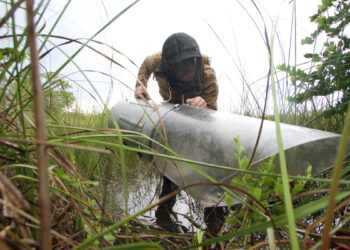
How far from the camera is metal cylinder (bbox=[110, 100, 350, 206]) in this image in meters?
0.83

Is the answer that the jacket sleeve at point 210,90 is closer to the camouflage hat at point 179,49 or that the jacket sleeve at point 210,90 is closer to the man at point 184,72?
the man at point 184,72

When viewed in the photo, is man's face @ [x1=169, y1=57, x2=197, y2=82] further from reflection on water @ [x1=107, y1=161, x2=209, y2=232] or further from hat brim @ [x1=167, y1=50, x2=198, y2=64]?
reflection on water @ [x1=107, y1=161, x2=209, y2=232]

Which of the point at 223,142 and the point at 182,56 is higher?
the point at 182,56

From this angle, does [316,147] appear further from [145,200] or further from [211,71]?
[211,71]

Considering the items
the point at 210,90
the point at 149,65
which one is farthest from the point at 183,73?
the point at 149,65

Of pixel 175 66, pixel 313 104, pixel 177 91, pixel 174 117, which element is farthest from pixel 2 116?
pixel 177 91

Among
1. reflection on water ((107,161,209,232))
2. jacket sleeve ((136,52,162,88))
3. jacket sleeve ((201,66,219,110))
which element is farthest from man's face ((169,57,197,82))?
reflection on water ((107,161,209,232))

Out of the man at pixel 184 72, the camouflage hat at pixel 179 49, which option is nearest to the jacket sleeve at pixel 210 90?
the man at pixel 184 72

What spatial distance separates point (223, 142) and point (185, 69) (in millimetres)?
1551

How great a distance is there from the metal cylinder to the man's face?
3.12 feet

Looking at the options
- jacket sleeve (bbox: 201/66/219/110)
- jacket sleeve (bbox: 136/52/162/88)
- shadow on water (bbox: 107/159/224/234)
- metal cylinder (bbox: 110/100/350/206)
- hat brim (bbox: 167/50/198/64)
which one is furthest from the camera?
jacket sleeve (bbox: 136/52/162/88)

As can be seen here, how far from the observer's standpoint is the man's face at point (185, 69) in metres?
2.42

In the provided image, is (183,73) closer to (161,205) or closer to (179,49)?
(179,49)

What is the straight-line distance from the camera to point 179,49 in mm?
2381
